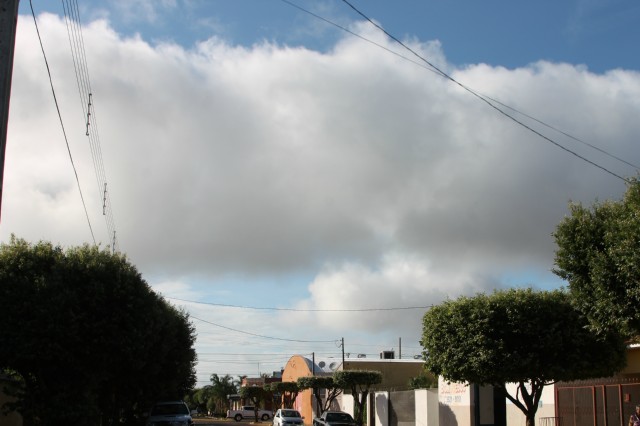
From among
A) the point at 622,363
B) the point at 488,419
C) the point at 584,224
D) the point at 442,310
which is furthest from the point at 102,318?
the point at 488,419

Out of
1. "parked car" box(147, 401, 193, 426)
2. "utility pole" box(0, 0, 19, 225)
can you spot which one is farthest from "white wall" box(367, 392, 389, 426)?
"utility pole" box(0, 0, 19, 225)

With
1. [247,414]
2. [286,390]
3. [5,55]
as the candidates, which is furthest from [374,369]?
[5,55]

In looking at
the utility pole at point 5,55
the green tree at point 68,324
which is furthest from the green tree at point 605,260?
the green tree at point 68,324

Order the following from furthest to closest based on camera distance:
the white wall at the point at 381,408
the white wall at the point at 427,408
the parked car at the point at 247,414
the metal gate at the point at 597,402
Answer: the parked car at the point at 247,414 < the white wall at the point at 381,408 < the white wall at the point at 427,408 < the metal gate at the point at 597,402

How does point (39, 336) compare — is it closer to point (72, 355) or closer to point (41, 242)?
point (72, 355)

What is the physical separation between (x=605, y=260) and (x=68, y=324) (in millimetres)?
12635

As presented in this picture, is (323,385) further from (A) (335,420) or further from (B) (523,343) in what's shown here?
(B) (523,343)

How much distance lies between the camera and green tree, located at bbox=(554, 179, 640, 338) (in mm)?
12820

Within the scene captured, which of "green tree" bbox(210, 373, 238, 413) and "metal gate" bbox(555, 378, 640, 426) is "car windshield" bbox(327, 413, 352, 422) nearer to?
"metal gate" bbox(555, 378, 640, 426)

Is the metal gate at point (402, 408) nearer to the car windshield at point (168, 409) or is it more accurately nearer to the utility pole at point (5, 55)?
the car windshield at point (168, 409)

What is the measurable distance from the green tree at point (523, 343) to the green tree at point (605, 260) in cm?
449

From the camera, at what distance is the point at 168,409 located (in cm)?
3003

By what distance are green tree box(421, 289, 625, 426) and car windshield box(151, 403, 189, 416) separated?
46.1 feet

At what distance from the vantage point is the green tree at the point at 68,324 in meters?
17.4
